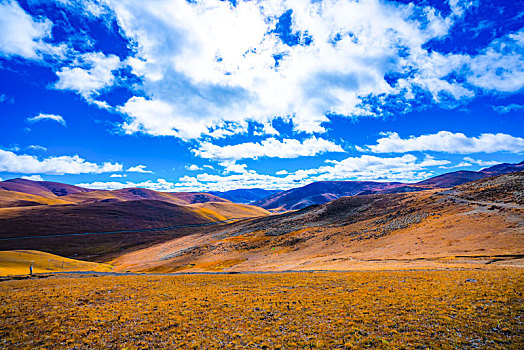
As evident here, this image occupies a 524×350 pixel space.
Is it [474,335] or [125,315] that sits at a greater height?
[125,315]

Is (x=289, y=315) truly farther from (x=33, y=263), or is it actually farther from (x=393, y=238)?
(x=33, y=263)

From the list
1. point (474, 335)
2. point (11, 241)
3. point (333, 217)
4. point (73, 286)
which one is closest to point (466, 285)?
point (474, 335)

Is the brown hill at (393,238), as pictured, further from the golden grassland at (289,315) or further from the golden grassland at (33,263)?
the golden grassland at (33,263)

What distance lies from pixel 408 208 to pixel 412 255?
44858mm

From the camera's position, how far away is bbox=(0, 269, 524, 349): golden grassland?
14.9 m

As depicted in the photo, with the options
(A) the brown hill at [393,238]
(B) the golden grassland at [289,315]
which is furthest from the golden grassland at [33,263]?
(B) the golden grassland at [289,315]

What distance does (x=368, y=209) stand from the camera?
327 feet

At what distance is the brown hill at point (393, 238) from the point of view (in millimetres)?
40875

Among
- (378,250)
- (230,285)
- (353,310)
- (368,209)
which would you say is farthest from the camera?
(368,209)

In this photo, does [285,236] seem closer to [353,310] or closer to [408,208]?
[408,208]

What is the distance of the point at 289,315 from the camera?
19516 mm

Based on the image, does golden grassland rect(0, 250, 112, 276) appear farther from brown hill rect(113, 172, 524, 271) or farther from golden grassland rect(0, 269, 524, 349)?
golden grassland rect(0, 269, 524, 349)

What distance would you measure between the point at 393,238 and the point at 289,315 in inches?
1982

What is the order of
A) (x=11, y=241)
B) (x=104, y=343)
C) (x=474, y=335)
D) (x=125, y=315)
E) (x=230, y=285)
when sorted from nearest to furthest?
(x=474, y=335)
(x=104, y=343)
(x=125, y=315)
(x=230, y=285)
(x=11, y=241)
